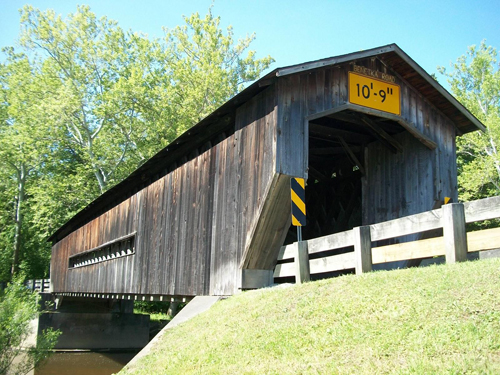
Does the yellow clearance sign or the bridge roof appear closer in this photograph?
the bridge roof

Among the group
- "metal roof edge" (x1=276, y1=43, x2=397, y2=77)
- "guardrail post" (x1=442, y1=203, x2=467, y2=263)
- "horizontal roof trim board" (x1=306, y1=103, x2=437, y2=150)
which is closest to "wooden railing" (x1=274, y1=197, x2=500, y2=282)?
"guardrail post" (x1=442, y1=203, x2=467, y2=263)

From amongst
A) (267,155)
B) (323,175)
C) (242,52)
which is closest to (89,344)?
(323,175)

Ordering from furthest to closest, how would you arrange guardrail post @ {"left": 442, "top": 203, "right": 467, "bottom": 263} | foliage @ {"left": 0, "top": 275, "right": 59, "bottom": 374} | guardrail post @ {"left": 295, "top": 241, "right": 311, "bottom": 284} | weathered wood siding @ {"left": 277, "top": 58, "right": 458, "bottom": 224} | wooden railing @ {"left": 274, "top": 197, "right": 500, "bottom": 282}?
foliage @ {"left": 0, "top": 275, "right": 59, "bottom": 374} → weathered wood siding @ {"left": 277, "top": 58, "right": 458, "bottom": 224} → guardrail post @ {"left": 295, "top": 241, "right": 311, "bottom": 284} → guardrail post @ {"left": 442, "top": 203, "right": 467, "bottom": 263} → wooden railing @ {"left": 274, "top": 197, "right": 500, "bottom": 282}

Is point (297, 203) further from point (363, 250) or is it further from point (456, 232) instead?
point (456, 232)

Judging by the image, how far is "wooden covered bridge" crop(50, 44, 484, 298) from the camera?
26.9 feet

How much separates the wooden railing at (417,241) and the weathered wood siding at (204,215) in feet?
3.84

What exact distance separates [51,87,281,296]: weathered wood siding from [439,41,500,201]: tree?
53.1 ft

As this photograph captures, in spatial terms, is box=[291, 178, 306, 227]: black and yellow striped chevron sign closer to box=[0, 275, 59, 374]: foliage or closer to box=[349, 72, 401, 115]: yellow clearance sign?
box=[349, 72, 401, 115]: yellow clearance sign

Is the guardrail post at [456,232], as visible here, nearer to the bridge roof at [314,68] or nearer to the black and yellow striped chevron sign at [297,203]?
the black and yellow striped chevron sign at [297,203]

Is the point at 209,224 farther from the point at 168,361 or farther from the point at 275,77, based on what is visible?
the point at 168,361

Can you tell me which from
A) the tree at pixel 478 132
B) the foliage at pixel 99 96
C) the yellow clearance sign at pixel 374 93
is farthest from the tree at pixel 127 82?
the yellow clearance sign at pixel 374 93

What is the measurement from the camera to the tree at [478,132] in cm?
2372

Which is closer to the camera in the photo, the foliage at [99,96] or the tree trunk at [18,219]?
the foliage at [99,96]

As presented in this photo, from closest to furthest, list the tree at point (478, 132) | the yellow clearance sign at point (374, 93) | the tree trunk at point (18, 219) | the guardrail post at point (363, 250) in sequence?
the guardrail post at point (363, 250)
the yellow clearance sign at point (374, 93)
the tree at point (478, 132)
the tree trunk at point (18, 219)
